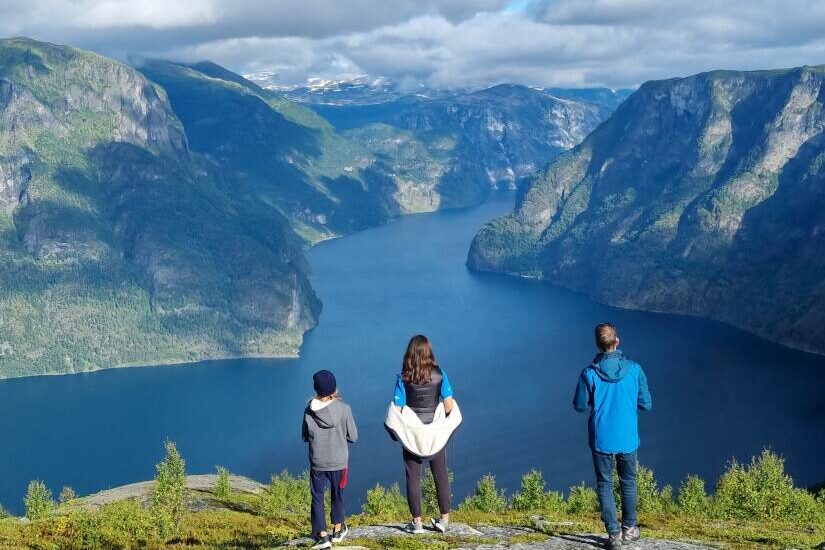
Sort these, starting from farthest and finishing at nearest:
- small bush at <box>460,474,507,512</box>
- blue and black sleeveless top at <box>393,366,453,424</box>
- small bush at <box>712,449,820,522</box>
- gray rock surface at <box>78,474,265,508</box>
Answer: small bush at <box>460,474,507,512</box>
gray rock surface at <box>78,474,265,508</box>
small bush at <box>712,449,820,522</box>
blue and black sleeveless top at <box>393,366,453,424</box>

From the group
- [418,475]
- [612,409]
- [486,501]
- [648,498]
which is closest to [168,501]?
[418,475]

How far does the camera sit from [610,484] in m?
29.7

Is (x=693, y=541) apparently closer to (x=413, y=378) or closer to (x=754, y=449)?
(x=413, y=378)

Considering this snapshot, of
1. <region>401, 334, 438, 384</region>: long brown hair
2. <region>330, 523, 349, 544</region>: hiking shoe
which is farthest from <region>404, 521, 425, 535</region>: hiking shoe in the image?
<region>401, 334, 438, 384</region>: long brown hair

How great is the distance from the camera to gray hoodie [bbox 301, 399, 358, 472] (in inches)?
1180

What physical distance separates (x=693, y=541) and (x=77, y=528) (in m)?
25.2

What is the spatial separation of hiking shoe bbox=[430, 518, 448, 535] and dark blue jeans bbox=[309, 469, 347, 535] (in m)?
3.05

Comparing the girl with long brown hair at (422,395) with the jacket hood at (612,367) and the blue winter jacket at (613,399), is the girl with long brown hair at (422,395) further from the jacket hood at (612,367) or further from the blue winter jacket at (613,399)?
the jacket hood at (612,367)

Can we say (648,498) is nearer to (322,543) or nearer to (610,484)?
(610,484)

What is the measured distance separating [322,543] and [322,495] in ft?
5.79

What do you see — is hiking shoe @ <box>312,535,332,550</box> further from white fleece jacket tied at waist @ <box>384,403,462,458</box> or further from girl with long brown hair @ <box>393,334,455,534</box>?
white fleece jacket tied at waist @ <box>384,403,462,458</box>

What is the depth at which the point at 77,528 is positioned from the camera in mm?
41281

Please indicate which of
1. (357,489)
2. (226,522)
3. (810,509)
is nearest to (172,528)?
(226,522)

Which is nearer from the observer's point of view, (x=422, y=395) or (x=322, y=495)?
(x=422, y=395)
